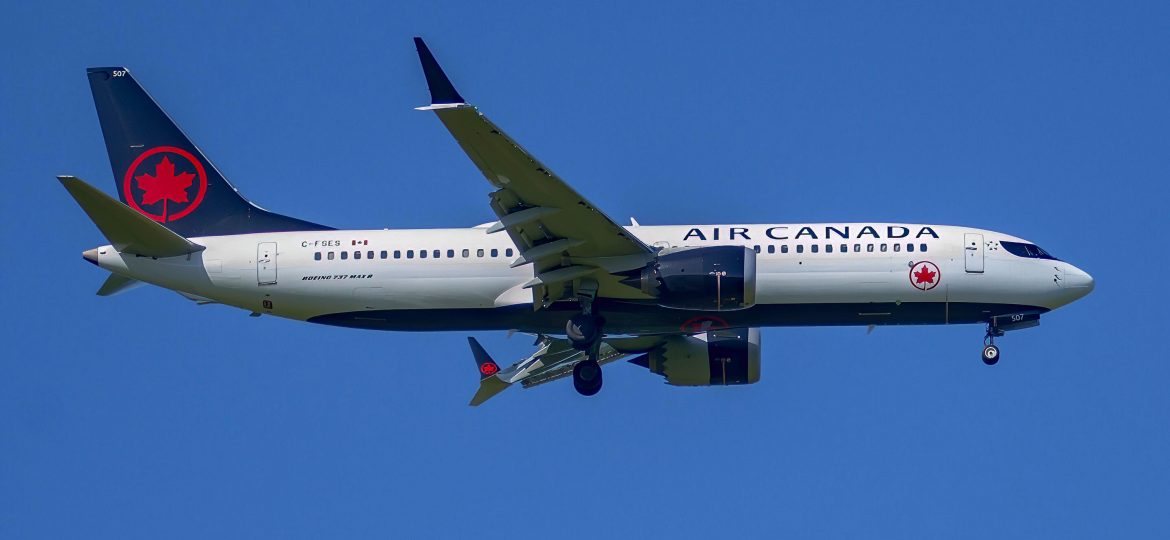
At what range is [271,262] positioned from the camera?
51219mm

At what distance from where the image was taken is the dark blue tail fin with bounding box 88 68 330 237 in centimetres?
5291

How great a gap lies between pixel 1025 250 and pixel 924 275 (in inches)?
133

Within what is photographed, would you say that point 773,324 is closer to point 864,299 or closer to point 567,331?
point 864,299

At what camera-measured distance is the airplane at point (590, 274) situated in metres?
49.0

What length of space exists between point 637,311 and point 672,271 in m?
2.09

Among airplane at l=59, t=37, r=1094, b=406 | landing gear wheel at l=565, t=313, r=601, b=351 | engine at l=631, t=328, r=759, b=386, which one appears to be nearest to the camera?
airplane at l=59, t=37, r=1094, b=406

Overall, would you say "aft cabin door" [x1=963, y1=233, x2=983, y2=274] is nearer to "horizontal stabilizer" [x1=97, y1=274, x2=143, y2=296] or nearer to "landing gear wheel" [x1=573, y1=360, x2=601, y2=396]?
"landing gear wheel" [x1=573, y1=360, x2=601, y2=396]

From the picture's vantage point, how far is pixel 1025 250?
51.3 m

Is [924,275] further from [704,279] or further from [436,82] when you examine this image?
[436,82]

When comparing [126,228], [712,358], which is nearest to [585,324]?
[712,358]

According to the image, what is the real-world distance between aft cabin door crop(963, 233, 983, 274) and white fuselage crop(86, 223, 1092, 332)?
1.1 inches

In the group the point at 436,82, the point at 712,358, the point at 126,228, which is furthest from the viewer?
the point at 712,358

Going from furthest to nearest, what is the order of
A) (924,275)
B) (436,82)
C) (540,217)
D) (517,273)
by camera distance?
(517,273) < (924,275) < (540,217) < (436,82)

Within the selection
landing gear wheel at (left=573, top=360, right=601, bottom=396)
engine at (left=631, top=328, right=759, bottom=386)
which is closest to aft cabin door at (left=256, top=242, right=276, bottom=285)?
landing gear wheel at (left=573, top=360, right=601, bottom=396)
